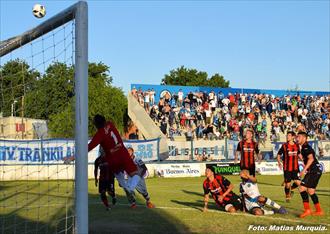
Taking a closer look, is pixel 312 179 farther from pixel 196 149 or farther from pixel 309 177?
pixel 196 149

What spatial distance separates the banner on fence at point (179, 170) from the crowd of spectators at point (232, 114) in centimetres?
678

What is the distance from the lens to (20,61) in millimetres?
8578

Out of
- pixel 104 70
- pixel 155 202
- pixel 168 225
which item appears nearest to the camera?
pixel 168 225

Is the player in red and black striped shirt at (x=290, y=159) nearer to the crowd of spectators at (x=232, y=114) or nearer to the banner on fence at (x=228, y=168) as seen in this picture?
the banner on fence at (x=228, y=168)

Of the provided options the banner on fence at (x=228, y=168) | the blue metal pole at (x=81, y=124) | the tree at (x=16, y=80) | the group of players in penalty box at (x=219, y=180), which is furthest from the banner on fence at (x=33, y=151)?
the blue metal pole at (x=81, y=124)

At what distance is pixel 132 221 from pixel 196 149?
18.4 meters

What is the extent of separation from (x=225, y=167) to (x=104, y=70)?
1852 inches

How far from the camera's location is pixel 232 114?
39844mm

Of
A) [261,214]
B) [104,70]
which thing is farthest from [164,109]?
[104,70]

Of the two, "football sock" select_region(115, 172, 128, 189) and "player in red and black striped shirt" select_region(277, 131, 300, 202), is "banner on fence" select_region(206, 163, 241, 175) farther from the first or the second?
"football sock" select_region(115, 172, 128, 189)

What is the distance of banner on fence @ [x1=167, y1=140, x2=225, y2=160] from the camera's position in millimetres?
28078

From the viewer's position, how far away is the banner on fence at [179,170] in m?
26.8

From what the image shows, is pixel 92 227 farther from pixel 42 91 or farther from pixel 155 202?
pixel 155 202

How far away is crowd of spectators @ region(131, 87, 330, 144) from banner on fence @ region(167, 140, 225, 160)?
5.24m
